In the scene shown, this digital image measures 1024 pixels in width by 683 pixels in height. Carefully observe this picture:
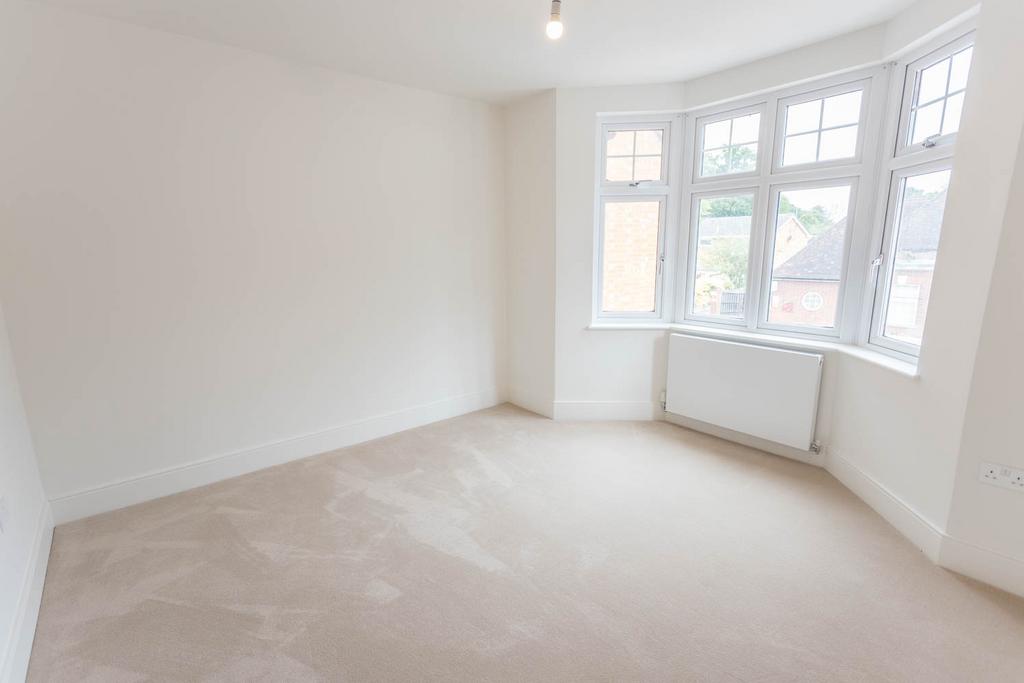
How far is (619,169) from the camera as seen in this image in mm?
3830

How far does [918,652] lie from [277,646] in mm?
2316

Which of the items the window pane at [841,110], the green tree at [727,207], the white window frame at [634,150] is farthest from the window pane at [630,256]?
the window pane at [841,110]

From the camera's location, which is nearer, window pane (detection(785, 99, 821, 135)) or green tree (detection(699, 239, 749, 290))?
window pane (detection(785, 99, 821, 135))

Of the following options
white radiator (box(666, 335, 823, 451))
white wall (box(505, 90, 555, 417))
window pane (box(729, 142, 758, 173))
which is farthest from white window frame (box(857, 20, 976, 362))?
white wall (box(505, 90, 555, 417))

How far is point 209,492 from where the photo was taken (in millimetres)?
2855

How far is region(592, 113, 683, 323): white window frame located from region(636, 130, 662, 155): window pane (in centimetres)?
3

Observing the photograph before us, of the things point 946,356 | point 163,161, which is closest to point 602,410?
point 946,356

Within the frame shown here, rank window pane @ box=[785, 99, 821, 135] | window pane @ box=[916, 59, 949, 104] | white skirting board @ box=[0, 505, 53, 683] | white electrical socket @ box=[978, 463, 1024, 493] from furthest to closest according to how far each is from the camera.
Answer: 1. window pane @ box=[785, 99, 821, 135]
2. window pane @ box=[916, 59, 949, 104]
3. white electrical socket @ box=[978, 463, 1024, 493]
4. white skirting board @ box=[0, 505, 53, 683]

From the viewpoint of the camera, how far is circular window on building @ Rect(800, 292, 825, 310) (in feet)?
10.6

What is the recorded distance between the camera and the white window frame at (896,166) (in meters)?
2.46

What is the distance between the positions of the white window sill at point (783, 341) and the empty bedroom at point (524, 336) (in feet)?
0.10

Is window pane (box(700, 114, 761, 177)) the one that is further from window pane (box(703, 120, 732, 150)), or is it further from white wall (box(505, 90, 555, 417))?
white wall (box(505, 90, 555, 417))

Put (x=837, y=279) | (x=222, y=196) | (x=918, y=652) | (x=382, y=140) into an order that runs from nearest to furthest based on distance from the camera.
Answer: (x=918, y=652), (x=222, y=196), (x=837, y=279), (x=382, y=140)

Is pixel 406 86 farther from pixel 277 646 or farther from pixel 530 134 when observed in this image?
pixel 277 646
